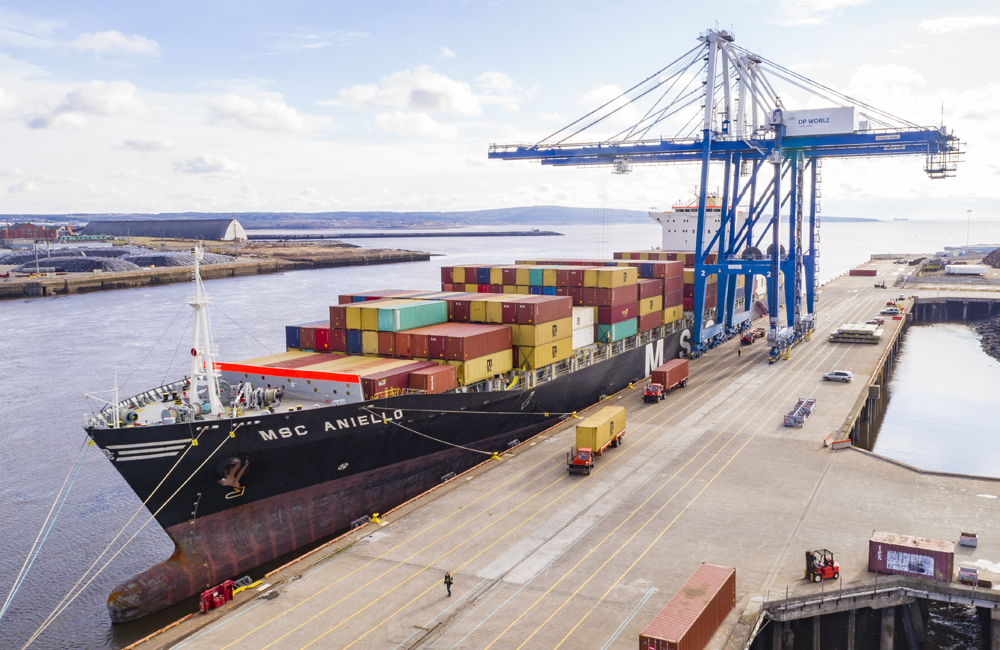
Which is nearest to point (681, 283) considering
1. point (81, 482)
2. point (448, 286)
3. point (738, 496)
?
point (448, 286)

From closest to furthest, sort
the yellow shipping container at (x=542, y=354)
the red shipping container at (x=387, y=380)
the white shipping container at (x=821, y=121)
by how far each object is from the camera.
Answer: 1. the red shipping container at (x=387, y=380)
2. the yellow shipping container at (x=542, y=354)
3. the white shipping container at (x=821, y=121)

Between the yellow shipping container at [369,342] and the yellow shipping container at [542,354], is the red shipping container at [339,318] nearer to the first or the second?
the yellow shipping container at [369,342]

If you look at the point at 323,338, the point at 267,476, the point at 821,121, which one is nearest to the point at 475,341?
the point at 323,338

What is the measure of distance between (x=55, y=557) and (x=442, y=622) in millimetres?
17452

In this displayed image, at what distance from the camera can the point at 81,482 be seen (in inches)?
1363

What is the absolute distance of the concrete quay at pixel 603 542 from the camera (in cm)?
1845

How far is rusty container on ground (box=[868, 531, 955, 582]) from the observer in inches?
783

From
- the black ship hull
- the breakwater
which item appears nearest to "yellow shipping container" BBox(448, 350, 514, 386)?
the black ship hull

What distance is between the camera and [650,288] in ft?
162

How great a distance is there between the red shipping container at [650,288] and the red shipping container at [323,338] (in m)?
22.7

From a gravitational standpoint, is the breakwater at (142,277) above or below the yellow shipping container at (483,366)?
above

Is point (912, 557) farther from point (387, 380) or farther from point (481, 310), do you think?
point (481, 310)

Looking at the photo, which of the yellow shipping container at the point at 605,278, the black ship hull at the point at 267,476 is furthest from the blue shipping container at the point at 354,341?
the yellow shipping container at the point at 605,278

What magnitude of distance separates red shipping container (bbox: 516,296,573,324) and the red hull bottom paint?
10.1 m
